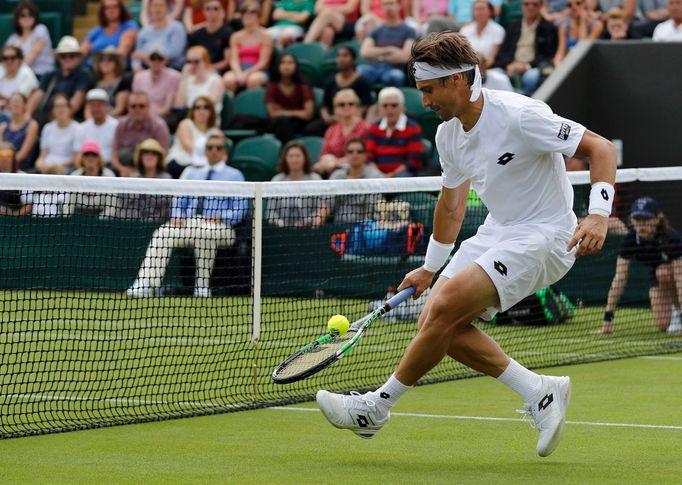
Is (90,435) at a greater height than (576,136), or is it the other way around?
(576,136)

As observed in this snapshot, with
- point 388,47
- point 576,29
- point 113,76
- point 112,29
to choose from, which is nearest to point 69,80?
point 113,76

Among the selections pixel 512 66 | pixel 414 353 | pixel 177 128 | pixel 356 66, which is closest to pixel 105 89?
pixel 177 128

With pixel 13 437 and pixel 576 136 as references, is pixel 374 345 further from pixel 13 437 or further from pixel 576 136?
pixel 576 136

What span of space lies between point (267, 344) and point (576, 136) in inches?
203

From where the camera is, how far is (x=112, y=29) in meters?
18.8

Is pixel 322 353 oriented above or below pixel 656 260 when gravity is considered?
above

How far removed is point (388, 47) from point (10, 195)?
506 centimetres

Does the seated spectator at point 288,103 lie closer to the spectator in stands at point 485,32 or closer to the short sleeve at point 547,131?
the spectator in stands at point 485,32

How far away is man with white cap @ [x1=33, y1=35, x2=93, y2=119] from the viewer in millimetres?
17656

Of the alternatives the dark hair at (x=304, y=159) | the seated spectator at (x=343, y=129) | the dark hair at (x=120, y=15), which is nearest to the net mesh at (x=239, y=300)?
the dark hair at (x=304, y=159)

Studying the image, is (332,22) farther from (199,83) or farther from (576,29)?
(576,29)

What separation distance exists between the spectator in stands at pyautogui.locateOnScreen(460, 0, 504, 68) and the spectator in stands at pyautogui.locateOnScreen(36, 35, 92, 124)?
198 inches

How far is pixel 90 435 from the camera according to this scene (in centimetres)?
701

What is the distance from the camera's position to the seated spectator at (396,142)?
14.4m
